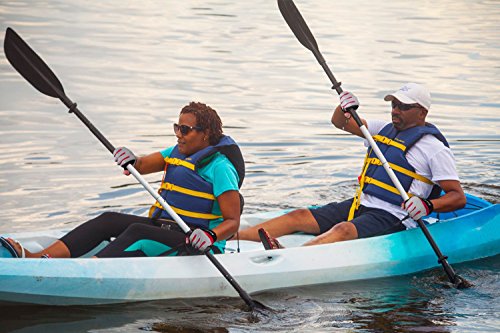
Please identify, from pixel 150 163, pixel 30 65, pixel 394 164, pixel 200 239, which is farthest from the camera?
pixel 394 164

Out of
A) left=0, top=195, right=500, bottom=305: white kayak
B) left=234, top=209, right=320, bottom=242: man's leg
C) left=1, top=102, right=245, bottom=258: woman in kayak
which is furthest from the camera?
left=234, top=209, right=320, bottom=242: man's leg

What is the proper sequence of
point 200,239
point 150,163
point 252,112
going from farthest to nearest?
point 252,112
point 150,163
point 200,239

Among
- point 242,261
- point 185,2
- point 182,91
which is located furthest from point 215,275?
point 185,2

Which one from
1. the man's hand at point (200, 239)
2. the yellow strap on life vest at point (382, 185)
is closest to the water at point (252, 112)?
the man's hand at point (200, 239)

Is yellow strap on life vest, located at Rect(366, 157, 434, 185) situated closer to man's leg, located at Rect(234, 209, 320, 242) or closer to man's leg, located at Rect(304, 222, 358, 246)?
man's leg, located at Rect(304, 222, 358, 246)

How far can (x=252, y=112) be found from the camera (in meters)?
13.0

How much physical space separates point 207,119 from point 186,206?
54cm

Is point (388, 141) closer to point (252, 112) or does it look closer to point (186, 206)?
point (186, 206)

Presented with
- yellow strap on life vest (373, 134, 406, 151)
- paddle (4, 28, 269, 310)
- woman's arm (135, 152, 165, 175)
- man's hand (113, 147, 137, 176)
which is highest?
paddle (4, 28, 269, 310)

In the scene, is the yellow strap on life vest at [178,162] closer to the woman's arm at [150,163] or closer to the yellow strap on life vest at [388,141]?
the woman's arm at [150,163]

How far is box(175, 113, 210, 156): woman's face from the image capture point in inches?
252

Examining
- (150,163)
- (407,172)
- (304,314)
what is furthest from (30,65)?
(407,172)

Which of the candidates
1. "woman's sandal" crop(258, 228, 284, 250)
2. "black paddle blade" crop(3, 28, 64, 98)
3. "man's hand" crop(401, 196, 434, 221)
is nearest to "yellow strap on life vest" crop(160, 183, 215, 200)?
"woman's sandal" crop(258, 228, 284, 250)

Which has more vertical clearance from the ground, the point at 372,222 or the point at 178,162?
the point at 178,162
